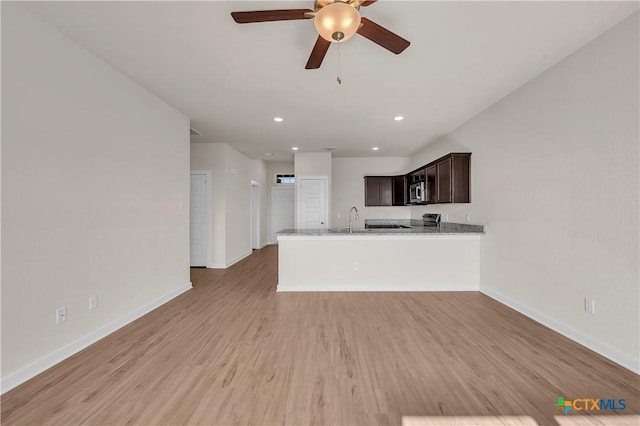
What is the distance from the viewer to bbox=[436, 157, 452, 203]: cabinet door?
4416 millimetres

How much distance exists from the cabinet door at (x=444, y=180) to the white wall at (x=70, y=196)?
14.0 ft

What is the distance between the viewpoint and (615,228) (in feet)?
7.32

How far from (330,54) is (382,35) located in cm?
81

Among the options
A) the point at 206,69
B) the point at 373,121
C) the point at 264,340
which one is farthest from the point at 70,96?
the point at 373,121

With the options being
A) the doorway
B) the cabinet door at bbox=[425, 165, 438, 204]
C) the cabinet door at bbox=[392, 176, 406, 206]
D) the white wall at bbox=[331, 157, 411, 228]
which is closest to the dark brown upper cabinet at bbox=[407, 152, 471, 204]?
the cabinet door at bbox=[425, 165, 438, 204]

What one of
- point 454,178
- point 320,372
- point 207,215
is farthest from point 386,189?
point 320,372

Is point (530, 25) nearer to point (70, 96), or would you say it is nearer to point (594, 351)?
point (594, 351)

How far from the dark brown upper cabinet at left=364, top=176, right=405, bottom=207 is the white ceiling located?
3.02m

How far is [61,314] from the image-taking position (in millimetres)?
2303

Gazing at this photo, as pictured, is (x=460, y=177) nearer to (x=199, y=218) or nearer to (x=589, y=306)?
(x=589, y=306)

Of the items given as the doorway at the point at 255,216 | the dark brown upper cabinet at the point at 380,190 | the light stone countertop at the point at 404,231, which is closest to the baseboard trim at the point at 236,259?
the doorway at the point at 255,216

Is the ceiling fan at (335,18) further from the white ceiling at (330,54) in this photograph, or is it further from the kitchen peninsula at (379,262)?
the kitchen peninsula at (379,262)

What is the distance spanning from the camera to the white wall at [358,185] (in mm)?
7480

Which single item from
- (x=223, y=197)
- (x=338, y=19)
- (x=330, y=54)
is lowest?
(x=223, y=197)
